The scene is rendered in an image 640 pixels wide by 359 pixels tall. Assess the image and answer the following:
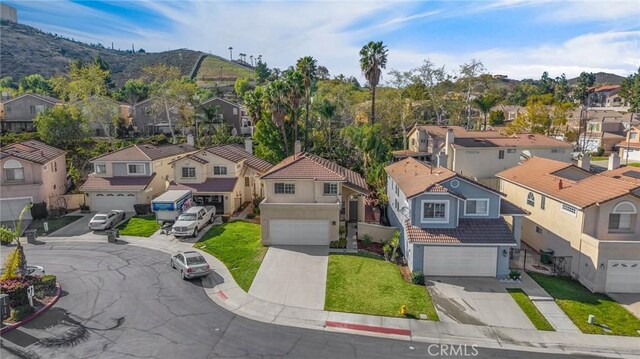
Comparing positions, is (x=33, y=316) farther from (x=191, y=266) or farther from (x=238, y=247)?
(x=238, y=247)

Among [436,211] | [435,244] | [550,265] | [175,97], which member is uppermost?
[175,97]

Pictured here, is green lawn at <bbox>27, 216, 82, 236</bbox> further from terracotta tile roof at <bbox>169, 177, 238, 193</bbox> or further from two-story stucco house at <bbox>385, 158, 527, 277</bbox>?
two-story stucco house at <bbox>385, 158, 527, 277</bbox>

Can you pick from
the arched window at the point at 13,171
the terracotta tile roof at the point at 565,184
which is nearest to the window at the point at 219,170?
the arched window at the point at 13,171

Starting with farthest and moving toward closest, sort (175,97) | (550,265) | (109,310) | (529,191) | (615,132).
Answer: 1. (615,132)
2. (175,97)
3. (529,191)
4. (550,265)
5. (109,310)

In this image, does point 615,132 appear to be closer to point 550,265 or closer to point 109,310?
point 550,265

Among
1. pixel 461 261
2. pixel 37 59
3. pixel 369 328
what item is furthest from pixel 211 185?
pixel 37 59

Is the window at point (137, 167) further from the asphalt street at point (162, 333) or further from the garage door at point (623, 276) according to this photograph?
the garage door at point (623, 276)

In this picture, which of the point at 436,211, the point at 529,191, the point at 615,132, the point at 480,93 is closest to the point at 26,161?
the point at 436,211
